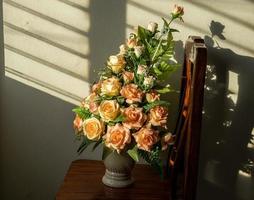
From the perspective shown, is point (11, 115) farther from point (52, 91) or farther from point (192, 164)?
point (192, 164)

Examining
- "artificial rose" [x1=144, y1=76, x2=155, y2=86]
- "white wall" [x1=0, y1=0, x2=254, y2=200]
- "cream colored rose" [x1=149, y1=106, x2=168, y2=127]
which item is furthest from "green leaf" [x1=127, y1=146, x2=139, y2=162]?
"white wall" [x1=0, y1=0, x2=254, y2=200]

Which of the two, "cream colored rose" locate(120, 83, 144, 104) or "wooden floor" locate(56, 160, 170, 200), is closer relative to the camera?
"cream colored rose" locate(120, 83, 144, 104)

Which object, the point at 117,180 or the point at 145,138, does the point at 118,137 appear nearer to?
the point at 145,138

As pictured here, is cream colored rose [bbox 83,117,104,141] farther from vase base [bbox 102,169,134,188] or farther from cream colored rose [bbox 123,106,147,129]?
vase base [bbox 102,169,134,188]

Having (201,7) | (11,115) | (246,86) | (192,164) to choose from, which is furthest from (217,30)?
(11,115)

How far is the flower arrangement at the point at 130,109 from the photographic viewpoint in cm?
132

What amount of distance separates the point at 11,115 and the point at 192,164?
866mm

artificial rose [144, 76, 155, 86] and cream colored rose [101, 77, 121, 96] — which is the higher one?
artificial rose [144, 76, 155, 86]

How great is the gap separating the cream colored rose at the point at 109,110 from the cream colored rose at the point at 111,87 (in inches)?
1.2

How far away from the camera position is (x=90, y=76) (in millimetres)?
1728

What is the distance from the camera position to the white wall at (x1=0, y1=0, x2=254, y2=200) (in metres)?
1.66

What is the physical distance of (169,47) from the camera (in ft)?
4.89

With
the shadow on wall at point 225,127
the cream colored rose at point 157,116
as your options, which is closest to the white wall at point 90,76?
the shadow on wall at point 225,127

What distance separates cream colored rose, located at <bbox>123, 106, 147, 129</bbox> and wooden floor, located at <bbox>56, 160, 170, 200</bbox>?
10.7 inches
